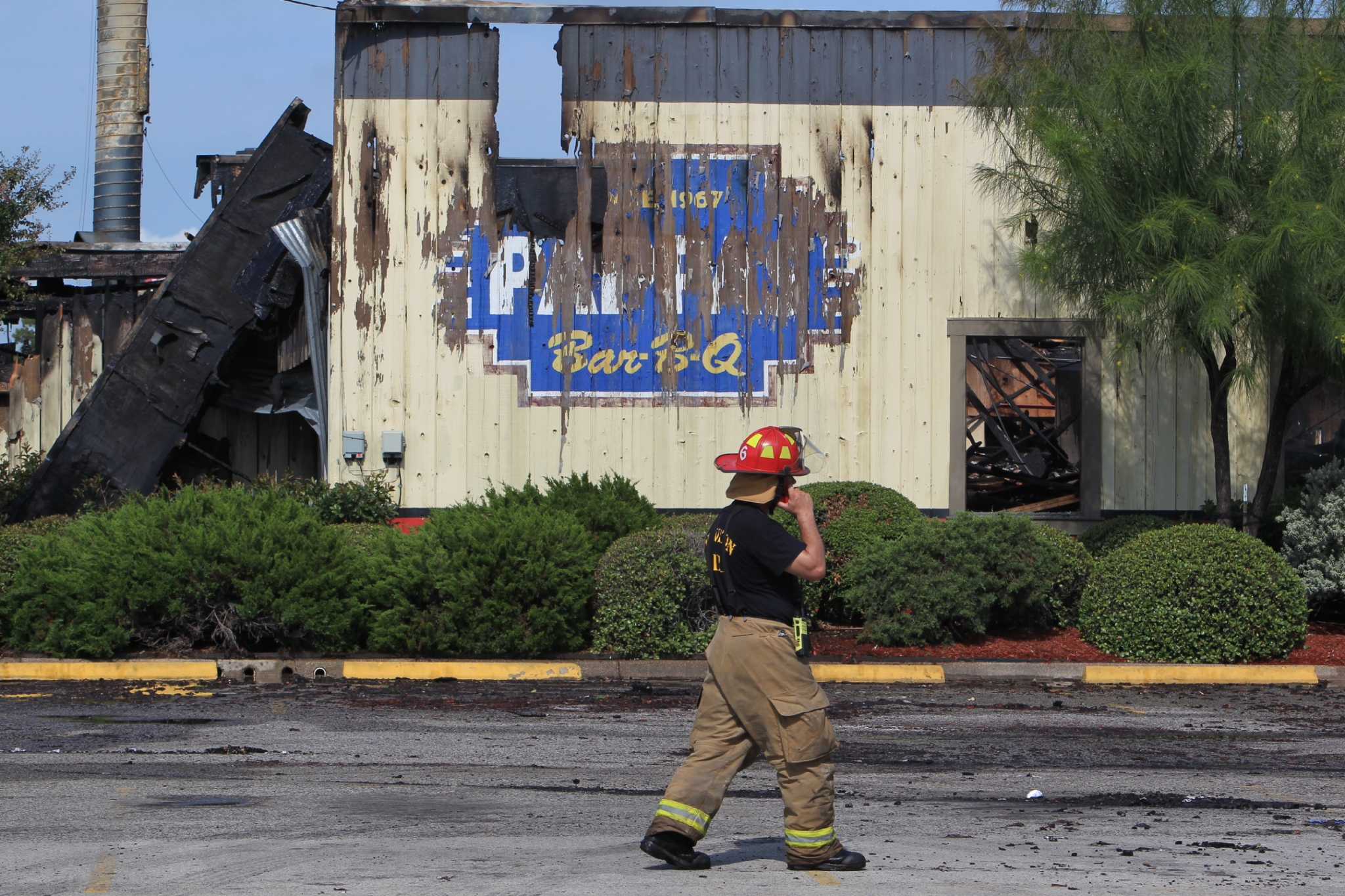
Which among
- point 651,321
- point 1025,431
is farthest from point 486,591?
point 1025,431

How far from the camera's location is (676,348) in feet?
54.6

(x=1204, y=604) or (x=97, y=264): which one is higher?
(x=97, y=264)

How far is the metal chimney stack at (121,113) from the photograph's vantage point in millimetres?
26531

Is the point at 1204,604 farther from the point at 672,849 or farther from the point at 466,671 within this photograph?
the point at 672,849

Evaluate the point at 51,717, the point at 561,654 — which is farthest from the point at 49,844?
the point at 561,654

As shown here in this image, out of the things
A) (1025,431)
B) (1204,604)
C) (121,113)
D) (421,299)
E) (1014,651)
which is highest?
(121,113)

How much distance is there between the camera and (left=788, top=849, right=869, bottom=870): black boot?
19.2 ft

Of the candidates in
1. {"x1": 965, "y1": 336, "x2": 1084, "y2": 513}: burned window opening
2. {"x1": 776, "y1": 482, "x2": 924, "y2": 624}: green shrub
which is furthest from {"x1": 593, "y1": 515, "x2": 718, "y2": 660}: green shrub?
{"x1": 965, "y1": 336, "x2": 1084, "y2": 513}: burned window opening

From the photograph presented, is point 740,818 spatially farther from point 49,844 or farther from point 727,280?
point 727,280

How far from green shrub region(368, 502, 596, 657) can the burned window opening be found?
6149 mm

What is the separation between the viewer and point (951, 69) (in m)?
16.8

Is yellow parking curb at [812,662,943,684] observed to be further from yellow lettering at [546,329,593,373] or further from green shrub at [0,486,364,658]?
yellow lettering at [546,329,593,373]

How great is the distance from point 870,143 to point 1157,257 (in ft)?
13.9

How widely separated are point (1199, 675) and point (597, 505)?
5.49 meters
